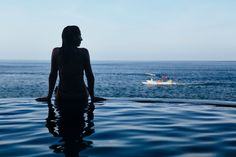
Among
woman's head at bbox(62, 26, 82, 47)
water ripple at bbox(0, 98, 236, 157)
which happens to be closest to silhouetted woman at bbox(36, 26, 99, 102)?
woman's head at bbox(62, 26, 82, 47)

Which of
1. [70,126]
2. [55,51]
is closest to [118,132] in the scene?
[70,126]

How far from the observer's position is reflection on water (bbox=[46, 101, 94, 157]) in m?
3.16

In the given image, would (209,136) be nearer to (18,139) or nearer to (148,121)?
(148,121)

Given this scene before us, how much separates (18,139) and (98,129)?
1.09 m

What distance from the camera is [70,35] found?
223 inches

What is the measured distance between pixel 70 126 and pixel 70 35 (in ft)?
6.76

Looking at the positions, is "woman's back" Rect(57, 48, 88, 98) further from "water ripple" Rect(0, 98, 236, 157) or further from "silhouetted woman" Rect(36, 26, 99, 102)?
"water ripple" Rect(0, 98, 236, 157)

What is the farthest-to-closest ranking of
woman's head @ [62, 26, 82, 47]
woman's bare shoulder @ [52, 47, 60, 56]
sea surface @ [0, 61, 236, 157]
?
woman's bare shoulder @ [52, 47, 60, 56] → woman's head @ [62, 26, 82, 47] → sea surface @ [0, 61, 236, 157]

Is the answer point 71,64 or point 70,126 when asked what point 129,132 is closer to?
point 70,126

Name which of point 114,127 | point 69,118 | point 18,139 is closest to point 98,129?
point 114,127

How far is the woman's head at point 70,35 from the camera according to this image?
5664 mm

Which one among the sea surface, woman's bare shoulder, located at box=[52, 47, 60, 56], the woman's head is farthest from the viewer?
woman's bare shoulder, located at box=[52, 47, 60, 56]

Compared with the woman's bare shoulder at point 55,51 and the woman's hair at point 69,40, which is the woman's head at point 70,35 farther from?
the woman's bare shoulder at point 55,51

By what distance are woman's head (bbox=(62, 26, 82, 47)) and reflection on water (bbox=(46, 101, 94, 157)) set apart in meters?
1.13
